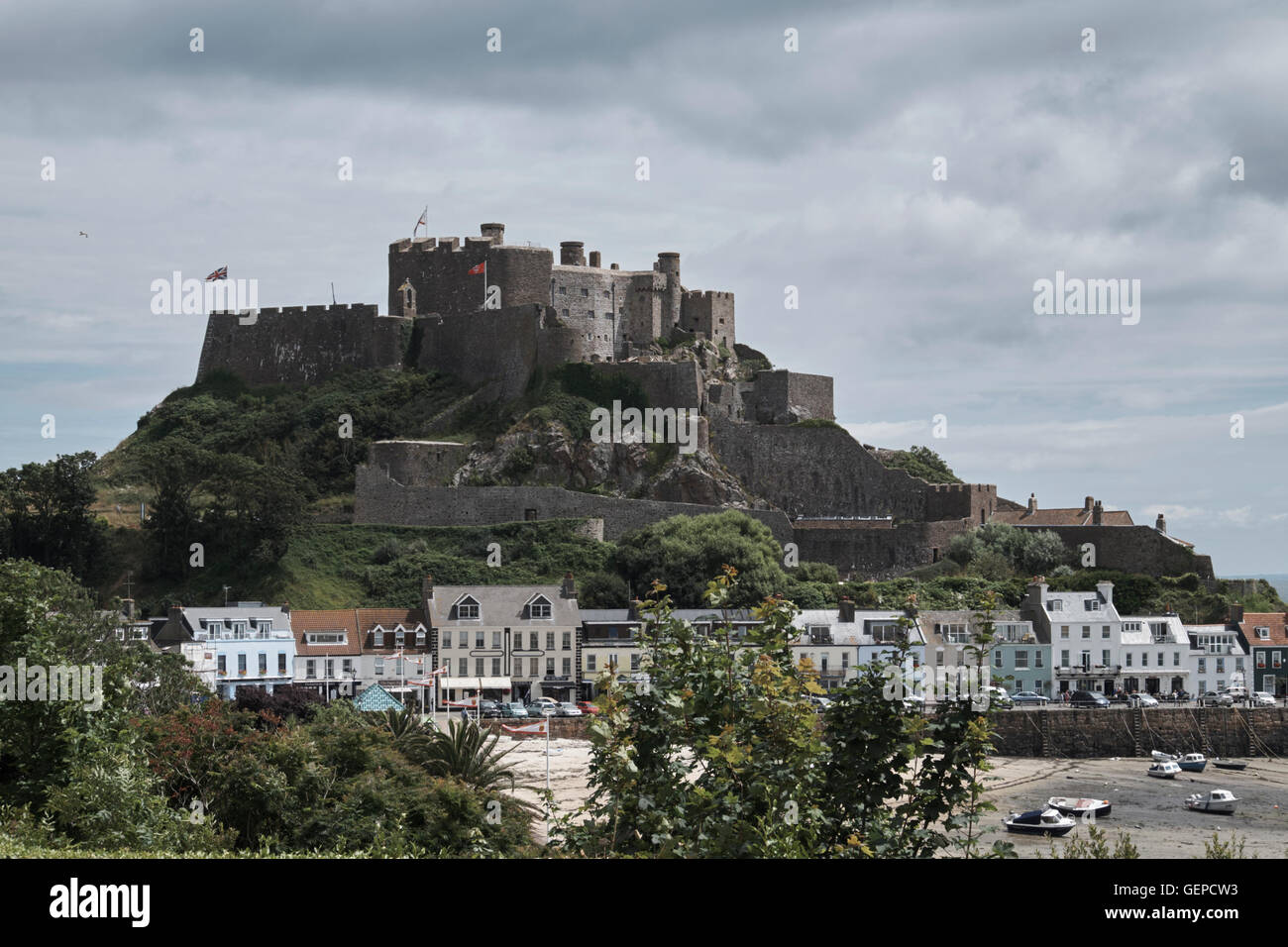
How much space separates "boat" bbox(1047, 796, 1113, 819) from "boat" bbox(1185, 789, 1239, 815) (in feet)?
8.14

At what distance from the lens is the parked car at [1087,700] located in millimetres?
55344

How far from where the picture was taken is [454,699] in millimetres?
53281

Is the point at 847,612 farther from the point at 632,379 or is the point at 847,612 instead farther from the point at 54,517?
the point at 54,517

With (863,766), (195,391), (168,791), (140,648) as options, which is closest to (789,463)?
(195,391)

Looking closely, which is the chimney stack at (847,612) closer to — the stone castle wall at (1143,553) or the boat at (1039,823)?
the stone castle wall at (1143,553)

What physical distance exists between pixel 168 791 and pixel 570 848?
Result: 1363cm

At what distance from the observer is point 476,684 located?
174 ft

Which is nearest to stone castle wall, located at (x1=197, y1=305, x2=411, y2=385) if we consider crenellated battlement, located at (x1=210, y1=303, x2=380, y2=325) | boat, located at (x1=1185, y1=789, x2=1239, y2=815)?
crenellated battlement, located at (x1=210, y1=303, x2=380, y2=325)

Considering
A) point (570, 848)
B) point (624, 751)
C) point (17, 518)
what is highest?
point (17, 518)

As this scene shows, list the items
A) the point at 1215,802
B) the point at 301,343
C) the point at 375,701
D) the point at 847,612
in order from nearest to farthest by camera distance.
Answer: the point at 375,701 < the point at 1215,802 < the point at 847,612 < the point at 301,343

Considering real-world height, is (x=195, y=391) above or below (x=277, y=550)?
above

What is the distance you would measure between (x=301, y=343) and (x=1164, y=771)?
50080 mm

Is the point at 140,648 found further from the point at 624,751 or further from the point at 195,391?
the point at 195,391

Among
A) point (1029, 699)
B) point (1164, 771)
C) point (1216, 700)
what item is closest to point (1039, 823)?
point (1164, 771)
